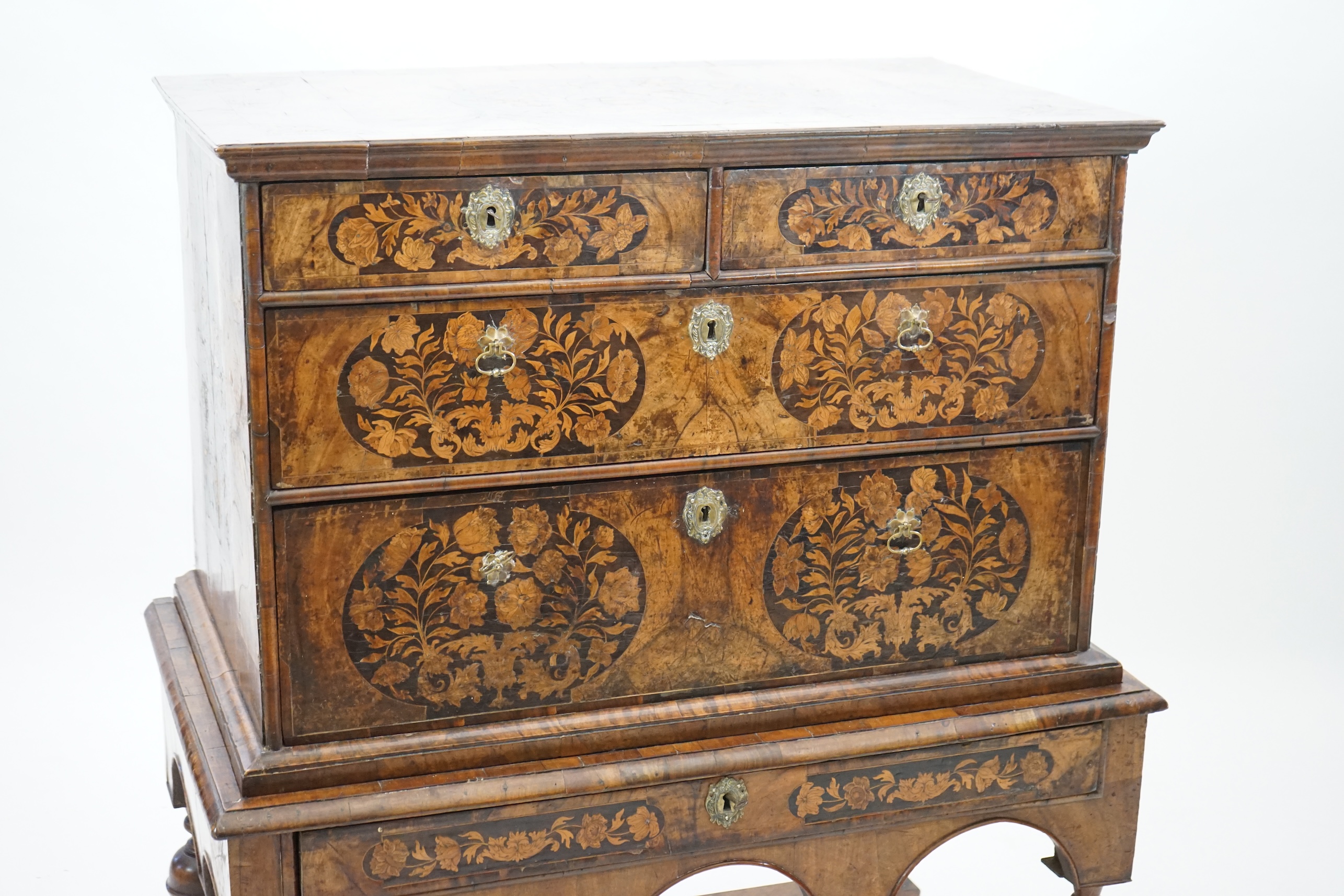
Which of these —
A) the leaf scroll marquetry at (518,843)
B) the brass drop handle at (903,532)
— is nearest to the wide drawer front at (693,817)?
the leaf scroll marquetry at (518,843)

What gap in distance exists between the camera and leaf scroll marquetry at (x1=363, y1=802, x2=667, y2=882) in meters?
2.61

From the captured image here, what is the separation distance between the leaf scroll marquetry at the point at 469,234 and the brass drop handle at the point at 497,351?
0.09m

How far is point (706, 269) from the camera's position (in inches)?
102

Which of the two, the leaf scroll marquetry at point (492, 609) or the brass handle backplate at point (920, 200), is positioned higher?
the brass handle backplate at point (920, 200)

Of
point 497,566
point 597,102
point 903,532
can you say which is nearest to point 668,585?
point 497,566

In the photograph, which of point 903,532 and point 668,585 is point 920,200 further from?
point 668,585

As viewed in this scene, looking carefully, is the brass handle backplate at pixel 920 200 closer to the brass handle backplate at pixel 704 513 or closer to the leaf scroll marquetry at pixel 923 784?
the brass handle backplate at pixel 704 513

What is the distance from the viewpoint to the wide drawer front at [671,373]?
2457 mm

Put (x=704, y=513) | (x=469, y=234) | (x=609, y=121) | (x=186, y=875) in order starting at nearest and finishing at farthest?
(x=469, y=234) → (x=609, y=121) → (x=704, y=513) → (x=186, y=875)

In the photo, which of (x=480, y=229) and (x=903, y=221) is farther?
(x=903, y=221)

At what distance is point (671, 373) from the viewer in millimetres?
2615

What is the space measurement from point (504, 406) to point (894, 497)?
0.63 metres

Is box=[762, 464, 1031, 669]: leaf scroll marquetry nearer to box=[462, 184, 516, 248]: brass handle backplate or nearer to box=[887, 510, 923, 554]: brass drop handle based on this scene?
box=[887, 510, 923, 554]: brass drop handle

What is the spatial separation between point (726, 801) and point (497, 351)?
78 centimetres
